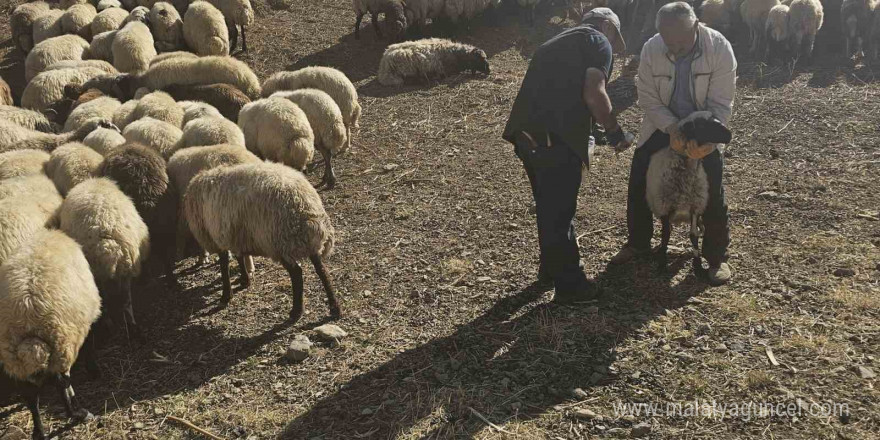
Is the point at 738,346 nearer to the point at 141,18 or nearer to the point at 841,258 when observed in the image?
the point at 841,258

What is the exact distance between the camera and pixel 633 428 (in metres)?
3.91

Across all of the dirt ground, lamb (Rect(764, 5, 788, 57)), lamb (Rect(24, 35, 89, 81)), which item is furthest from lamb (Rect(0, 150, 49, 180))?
lamb (Rect(764, 5, 788, 57))

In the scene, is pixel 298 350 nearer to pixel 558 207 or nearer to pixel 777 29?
Answer: pixel 558 207

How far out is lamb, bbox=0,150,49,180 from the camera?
21.1 ft

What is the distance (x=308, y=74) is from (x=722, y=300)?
19.9 feet

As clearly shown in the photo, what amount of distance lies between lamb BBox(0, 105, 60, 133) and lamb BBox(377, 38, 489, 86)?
499cm

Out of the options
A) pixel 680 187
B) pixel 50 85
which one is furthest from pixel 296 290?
pixel 50 85

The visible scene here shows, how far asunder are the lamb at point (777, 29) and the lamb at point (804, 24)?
75mm

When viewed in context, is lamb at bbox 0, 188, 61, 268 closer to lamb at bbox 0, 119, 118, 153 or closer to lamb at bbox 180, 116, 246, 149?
lamb at bbox 180, 116, 246, 149

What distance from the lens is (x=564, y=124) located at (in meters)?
4.89

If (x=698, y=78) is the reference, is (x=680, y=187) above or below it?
below

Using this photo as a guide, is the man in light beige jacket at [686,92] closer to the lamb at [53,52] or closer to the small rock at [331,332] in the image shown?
the small rock at [331,332]

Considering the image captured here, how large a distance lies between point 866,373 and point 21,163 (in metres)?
6.91

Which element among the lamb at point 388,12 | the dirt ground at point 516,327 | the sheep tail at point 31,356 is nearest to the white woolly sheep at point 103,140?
the dirt ground at point 516,327
